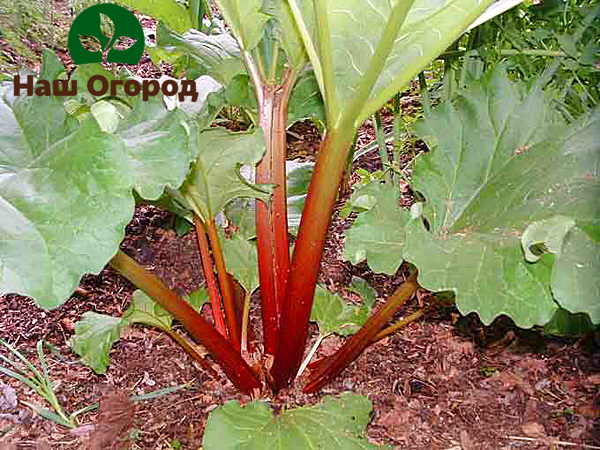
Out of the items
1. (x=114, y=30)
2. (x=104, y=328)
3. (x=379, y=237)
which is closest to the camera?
(x=379, y=237)

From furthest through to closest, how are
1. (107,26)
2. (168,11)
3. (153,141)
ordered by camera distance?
(107,26) → (168,11) → (153,141)

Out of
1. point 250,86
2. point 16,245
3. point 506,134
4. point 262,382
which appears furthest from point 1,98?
point 506,134

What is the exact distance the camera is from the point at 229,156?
124 cm

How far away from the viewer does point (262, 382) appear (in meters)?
1.38

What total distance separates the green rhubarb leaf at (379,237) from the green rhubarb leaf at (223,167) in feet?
0.62

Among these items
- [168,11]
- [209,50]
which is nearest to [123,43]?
[168,11]

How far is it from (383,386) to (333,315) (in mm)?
179

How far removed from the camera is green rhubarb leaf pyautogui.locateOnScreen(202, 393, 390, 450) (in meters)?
1.12

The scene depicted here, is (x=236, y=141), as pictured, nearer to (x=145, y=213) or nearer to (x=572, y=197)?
(x=572, y=197)

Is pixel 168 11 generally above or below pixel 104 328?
above

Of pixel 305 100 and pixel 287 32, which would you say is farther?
pixel 305 100

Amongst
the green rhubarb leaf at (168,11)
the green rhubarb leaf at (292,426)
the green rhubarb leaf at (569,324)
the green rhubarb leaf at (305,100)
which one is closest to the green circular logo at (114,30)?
the green rhubarb leaf at (168,11)

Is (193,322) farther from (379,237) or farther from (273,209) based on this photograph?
(379,237)

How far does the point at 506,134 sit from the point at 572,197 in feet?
0.71
